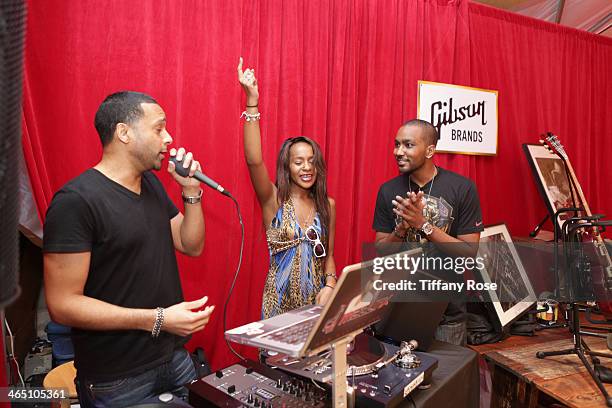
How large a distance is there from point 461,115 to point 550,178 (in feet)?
3.30

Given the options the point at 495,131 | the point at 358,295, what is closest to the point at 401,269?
the point at 358,295

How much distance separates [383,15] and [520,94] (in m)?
1.55

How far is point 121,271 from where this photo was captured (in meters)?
1.30

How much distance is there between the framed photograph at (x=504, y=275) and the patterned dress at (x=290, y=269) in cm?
123

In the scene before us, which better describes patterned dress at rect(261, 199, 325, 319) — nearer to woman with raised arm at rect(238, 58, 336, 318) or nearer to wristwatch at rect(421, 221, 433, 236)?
woman with raised arm at rect(238, 58, 336, 318)

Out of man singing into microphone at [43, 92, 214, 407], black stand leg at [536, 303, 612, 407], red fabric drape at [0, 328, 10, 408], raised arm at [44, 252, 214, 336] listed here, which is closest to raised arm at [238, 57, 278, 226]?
man singing into microphone at [43, 92, 214, 407]

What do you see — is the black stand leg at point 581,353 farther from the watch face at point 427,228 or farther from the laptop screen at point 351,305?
the laptop screen at point 351,305

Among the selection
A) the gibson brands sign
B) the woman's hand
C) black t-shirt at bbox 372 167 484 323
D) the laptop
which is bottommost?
the laptop

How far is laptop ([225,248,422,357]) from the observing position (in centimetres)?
81

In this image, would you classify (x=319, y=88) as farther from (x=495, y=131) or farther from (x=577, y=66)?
(x=577, y=66)

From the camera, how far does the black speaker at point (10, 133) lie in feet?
1.40

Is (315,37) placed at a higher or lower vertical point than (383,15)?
lower

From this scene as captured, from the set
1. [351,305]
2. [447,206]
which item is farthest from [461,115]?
[351,305]

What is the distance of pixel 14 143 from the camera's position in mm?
458
